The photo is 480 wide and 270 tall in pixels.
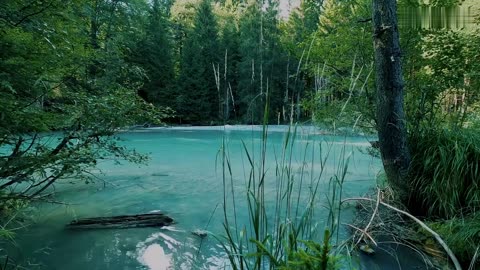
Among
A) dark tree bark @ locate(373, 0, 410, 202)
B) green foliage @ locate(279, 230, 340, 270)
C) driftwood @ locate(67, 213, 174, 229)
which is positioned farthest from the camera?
driftwood @ locate(67, 213, 174, 229)

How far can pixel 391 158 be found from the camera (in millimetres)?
2756

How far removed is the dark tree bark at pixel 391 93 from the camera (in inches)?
106

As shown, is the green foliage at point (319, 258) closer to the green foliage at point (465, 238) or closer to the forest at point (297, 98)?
the forest at point (297, 98)

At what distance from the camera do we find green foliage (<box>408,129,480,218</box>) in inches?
95.0

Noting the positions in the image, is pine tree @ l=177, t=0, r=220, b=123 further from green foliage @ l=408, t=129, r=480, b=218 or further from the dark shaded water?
green foliage @ l=408, t=129, r=480, b=218

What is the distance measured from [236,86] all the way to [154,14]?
6976 mm

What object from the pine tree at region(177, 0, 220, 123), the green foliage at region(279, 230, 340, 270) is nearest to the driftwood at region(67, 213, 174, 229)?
the green foliage at region(279, 230, 340, 270)

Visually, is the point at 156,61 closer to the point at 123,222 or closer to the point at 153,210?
the point at 153,210

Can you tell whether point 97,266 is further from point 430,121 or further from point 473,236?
point 430,121

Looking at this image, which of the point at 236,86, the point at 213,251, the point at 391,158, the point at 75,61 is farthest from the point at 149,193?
the point at 236,86

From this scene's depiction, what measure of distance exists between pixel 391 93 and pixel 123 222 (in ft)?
9.04

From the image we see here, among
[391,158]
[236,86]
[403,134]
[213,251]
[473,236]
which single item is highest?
[236,86]

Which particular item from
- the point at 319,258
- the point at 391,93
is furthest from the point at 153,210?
the point at 319,258

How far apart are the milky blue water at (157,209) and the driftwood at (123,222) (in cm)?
9
